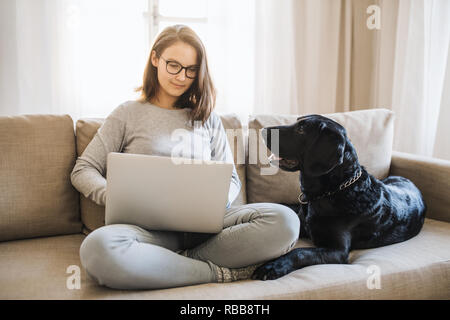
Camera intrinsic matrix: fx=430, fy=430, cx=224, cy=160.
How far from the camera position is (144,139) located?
1.49 meters

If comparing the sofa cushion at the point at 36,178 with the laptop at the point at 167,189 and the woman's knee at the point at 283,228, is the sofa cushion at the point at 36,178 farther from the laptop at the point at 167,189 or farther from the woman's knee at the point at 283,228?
the woman's knee at the point at 283,228

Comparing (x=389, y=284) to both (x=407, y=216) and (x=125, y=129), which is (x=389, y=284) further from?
(x=125, y=129)

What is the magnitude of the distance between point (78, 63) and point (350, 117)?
4.52ft

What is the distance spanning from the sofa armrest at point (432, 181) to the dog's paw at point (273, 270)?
2.76 ft

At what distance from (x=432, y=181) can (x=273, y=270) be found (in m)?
0.93

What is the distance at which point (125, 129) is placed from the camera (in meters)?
1.52

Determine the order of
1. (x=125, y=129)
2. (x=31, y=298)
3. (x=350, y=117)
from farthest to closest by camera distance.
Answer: (x=350, y=117)
(x=125, y=129)
(x=31, y=298)

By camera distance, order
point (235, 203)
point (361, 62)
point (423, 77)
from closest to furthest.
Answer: point (235, 203) < point (423, 77) < point (361, 62)

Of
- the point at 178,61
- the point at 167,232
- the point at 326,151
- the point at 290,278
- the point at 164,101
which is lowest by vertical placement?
the point at 290,278

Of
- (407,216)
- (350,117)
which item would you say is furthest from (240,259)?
(350,117)

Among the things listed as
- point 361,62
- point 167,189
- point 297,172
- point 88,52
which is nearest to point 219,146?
point 297,172

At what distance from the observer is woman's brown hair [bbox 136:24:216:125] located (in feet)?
5.01

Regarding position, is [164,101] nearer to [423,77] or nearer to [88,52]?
[88,52]

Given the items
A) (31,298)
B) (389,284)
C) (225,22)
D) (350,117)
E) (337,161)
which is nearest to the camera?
(31,298)
